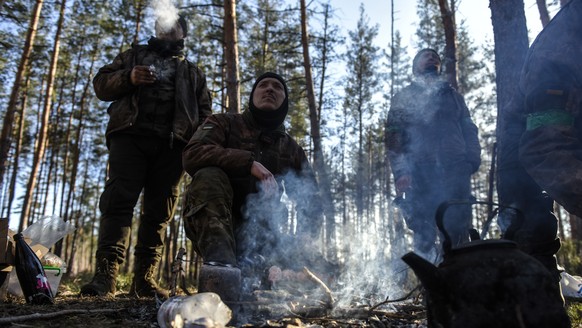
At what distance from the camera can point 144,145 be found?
340 centimetres

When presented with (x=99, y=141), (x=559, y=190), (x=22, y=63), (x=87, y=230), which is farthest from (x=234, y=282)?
(x=87, y=230)

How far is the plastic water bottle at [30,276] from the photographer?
101 inches

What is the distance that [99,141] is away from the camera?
1908 centimetres

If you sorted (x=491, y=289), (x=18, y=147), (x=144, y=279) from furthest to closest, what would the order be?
1. (x=18, y=147)
2. (x=144, y=279)
3. (x=491, y=289)

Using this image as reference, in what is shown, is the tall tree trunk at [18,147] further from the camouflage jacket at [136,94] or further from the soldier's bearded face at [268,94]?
the soldier's bearded face at [268,94]

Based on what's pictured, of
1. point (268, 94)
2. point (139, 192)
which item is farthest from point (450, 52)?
point (139, 192)

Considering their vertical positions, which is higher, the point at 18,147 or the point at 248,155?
the point at 18,147

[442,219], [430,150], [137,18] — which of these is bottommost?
[442,219]

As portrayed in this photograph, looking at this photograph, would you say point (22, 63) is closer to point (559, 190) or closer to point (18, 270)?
point (18, 270)

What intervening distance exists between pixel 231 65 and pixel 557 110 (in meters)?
5.43

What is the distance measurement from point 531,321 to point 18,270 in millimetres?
2971

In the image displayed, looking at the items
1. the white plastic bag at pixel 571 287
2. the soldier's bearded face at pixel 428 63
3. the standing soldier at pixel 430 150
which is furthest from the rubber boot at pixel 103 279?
the white plastic bag at pixel 571 287

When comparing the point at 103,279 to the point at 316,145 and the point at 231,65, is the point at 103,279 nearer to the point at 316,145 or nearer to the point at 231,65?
the point at 231,65

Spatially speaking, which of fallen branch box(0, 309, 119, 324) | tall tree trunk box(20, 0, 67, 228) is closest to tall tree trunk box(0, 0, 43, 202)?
tall tree trunk box(20, 0, 67, 228)
